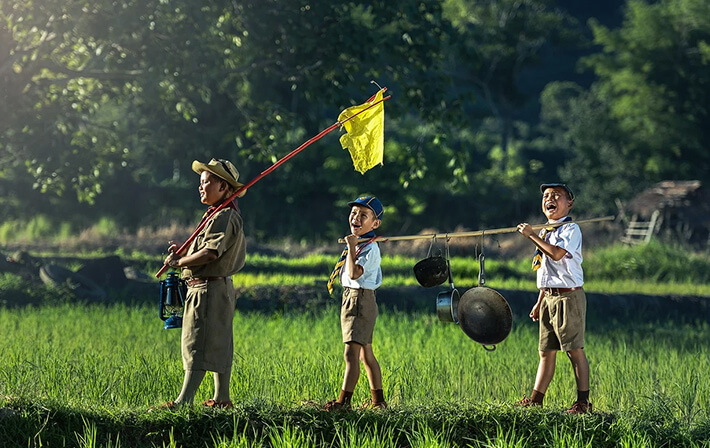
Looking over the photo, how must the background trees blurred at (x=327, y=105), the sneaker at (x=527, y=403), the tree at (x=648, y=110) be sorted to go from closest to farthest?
the sneaker at (x=527, y=403), the background trees blurred at (x=327, y=105), the tree at (x=648, y=110)

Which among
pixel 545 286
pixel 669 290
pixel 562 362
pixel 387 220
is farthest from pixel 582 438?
pixel 387 220

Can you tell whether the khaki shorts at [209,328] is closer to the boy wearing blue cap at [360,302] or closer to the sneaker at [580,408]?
the boy wearing blue cap at [360,302]

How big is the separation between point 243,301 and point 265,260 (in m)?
5.01

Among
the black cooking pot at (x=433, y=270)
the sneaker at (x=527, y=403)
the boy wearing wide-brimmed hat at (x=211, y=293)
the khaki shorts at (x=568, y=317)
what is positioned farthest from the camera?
the black cooking pot at (x=433, y=270)

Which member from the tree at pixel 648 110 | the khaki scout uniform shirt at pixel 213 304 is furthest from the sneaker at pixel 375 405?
the tree at pixel 648 110

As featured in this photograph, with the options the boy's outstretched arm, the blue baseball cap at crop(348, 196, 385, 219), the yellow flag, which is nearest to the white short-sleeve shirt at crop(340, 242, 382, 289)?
the blue baseball cap at crop(348, 196, 385, 219)

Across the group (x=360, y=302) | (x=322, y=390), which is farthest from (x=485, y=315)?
(x=322, y=390)

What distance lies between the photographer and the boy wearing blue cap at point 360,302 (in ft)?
20.0

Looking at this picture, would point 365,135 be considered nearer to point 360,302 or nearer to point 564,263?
point 360,302

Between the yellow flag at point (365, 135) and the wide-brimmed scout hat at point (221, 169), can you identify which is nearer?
the wide-brimmed scout hat at point (221, 169)

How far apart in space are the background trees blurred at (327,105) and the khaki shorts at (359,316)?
693 cm

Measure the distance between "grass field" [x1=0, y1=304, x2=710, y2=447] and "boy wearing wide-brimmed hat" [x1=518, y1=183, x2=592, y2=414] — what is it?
0.92ft

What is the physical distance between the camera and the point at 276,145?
13844 millimetres

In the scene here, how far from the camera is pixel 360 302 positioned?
6.13m
